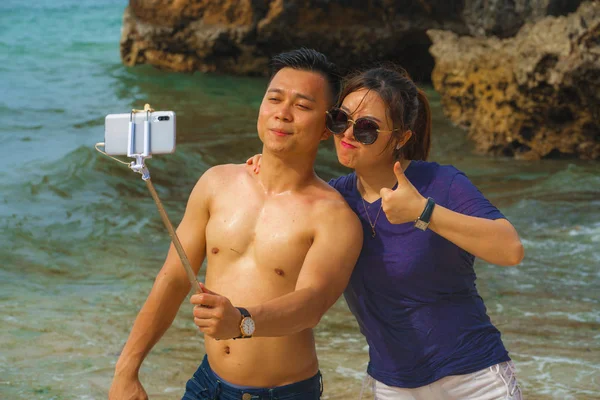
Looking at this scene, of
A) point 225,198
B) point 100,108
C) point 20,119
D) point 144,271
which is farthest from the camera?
point 100,108

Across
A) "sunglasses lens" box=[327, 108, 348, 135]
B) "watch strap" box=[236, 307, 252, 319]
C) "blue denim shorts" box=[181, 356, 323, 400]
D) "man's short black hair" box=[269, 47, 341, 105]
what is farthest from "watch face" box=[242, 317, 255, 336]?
"man's short black hair" box=[269, 47, 341, 105]

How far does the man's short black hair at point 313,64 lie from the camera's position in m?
2.95

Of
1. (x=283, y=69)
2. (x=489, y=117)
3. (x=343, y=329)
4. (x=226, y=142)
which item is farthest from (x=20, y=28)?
(x=283, y=69)

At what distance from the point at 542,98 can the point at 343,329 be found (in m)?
5.02

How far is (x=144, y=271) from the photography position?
7.08 metres

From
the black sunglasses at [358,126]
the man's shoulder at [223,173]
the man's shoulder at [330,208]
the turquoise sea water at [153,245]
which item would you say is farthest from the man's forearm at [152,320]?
the turquoise sea water at [153,245]

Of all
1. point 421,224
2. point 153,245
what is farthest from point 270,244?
point 153,245

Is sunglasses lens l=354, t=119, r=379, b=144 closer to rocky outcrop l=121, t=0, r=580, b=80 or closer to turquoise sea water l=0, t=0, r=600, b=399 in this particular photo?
turquoise sea water l=0, t=0, r=600, b=399

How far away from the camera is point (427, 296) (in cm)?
274

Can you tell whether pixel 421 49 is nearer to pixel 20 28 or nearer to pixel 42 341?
pixel 42 341

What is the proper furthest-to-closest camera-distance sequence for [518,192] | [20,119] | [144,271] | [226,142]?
[20,119] < [226,142] < [518,192] < [144,271]

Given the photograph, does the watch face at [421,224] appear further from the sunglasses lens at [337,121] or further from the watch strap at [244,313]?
the watch strap at [244,313]

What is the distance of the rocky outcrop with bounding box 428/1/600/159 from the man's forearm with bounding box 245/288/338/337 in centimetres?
724

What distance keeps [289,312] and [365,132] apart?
616mm
